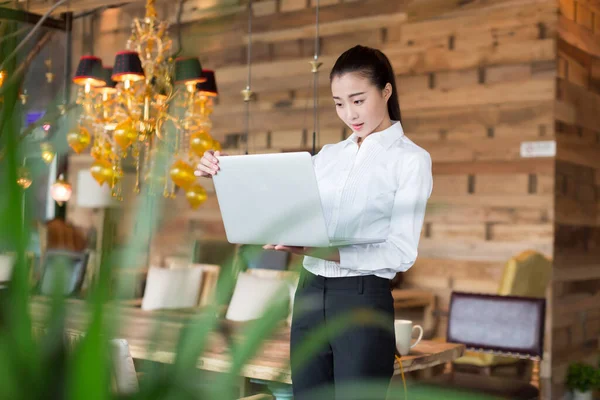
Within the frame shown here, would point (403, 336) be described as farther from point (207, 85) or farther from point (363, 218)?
point (207, 85)

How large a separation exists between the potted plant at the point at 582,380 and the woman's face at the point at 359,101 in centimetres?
402

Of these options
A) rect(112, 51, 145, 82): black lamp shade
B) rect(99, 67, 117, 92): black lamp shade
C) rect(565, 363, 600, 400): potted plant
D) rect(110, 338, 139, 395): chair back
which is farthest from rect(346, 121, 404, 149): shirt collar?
rect(565, 363, 600, 400): potted plant

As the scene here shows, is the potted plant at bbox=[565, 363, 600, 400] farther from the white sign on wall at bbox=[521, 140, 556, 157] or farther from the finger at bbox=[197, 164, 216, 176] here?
the finger at bbox=[197, 164, 216, 176]

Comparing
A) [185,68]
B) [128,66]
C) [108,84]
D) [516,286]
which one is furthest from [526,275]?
[185,68]

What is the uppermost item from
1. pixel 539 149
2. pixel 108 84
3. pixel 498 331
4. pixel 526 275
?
pixel 108 84

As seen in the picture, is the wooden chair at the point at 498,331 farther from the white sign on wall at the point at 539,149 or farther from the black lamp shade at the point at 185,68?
the white sign on wall at the point at 539,149

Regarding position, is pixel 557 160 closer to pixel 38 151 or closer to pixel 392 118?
pixel 392 118

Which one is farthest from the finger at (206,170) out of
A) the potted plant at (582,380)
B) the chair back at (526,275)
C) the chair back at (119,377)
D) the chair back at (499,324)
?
the potted plant at (582,380)

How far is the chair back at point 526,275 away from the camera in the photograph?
15.4ft

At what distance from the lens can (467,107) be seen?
18.6ft

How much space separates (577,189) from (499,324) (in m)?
2.75

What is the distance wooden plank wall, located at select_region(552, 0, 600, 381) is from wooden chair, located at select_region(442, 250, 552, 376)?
41 cm

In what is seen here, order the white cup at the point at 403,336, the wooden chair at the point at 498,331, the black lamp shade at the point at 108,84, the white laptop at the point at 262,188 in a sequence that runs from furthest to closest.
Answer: the black lamp shade at the point at 108,84 < the wooden chair at the point at 498,331 < the white cup at the point at 403,336 < the white laptop at the point at 262,188

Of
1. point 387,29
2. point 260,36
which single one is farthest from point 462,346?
point 260,36
